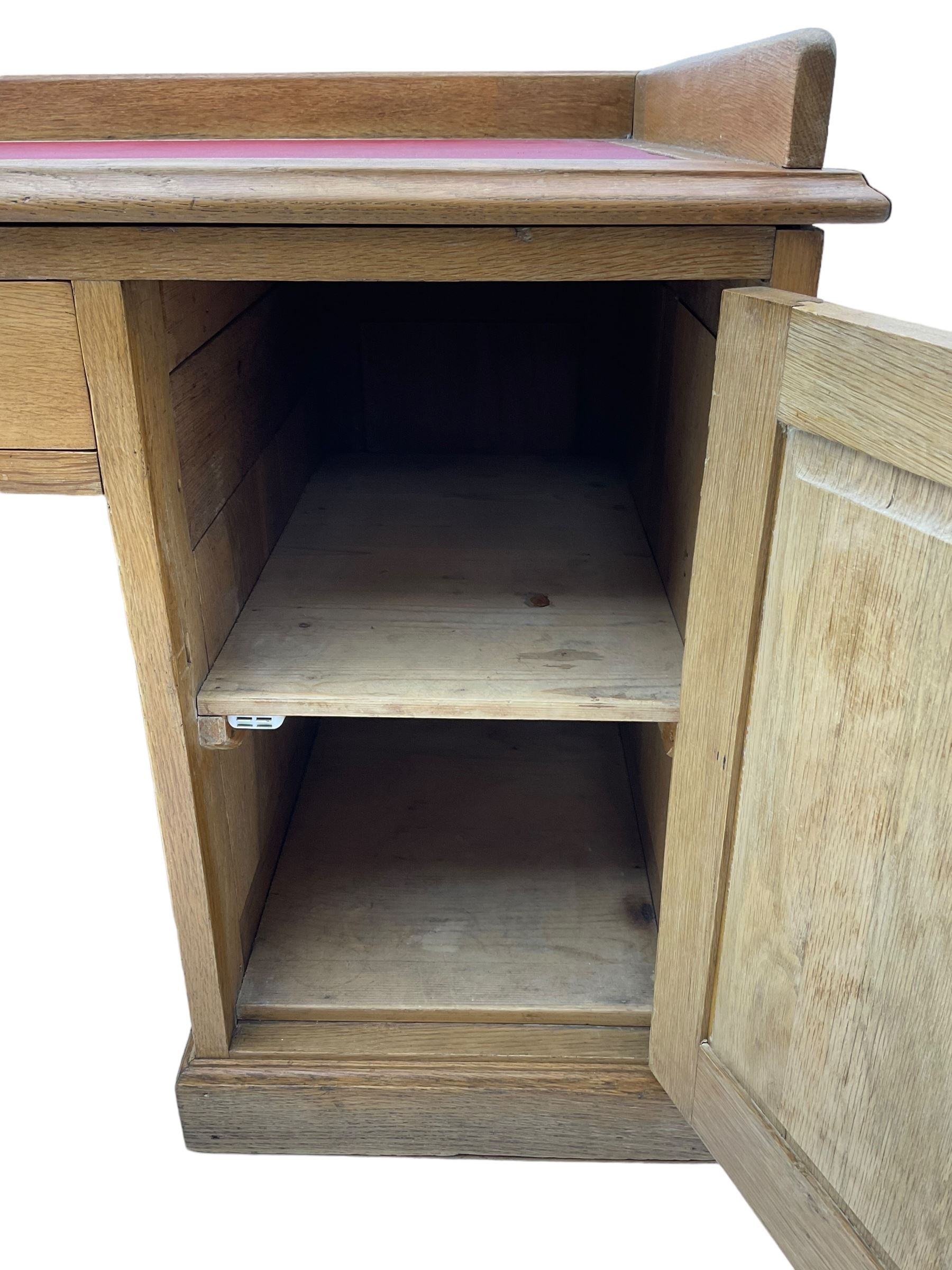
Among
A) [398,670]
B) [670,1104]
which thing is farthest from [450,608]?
[670,1104]

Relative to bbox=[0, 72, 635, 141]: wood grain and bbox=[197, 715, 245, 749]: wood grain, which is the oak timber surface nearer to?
bbox=[197, 715, 245, 749]: wood grain

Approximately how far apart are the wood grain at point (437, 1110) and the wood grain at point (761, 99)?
98cm

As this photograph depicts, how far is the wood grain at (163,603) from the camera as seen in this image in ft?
2.79

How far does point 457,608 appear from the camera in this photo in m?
1.20

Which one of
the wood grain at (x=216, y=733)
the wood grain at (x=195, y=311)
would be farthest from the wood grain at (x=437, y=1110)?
the wood grain at (x=195, y=311)

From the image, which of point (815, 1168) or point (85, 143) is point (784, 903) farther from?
point (85, 143)

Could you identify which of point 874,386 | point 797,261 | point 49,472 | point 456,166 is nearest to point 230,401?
point 49,472

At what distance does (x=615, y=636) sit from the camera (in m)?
1.13

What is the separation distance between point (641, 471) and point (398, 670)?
59 cm

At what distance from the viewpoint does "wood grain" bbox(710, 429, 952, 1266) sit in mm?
668

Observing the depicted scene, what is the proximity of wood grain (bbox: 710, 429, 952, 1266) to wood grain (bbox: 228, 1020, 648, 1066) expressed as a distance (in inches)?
12.9

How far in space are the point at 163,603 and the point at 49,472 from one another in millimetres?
149

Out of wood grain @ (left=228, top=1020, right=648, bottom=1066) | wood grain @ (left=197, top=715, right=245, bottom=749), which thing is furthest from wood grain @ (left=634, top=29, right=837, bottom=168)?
wood grain @ (left=228, top=1020, right=648, bottom=1066)

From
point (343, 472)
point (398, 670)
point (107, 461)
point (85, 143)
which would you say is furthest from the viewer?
point (343, 472)
